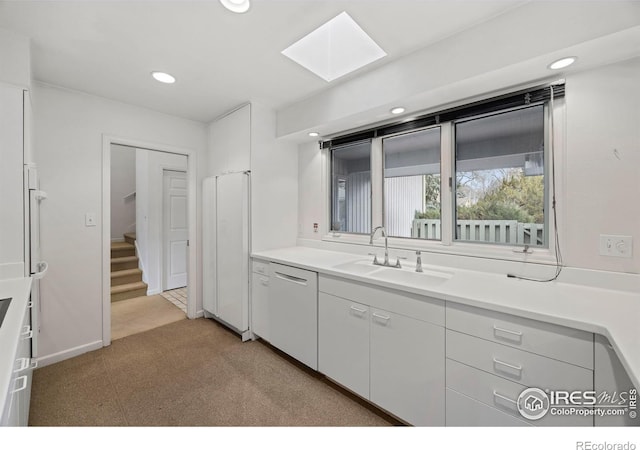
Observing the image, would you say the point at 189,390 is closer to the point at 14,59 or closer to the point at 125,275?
the point at 14,59

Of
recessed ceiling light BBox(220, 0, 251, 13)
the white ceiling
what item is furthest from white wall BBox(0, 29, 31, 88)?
recessed ceiling light BBox(220, 0, 251, 13)

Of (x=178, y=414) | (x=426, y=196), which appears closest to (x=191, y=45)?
(x=426, y=196)

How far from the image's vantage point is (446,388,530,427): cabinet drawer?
120cm

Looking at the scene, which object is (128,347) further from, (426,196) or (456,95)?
(456,95)

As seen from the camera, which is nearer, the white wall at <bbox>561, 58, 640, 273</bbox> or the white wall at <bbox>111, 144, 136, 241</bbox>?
the white wall at <bbox>561, 58, 640, 273</bbox>

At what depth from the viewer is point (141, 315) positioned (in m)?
3.24

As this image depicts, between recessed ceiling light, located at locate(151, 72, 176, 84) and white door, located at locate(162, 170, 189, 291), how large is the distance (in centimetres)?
228

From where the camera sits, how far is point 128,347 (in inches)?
98.2

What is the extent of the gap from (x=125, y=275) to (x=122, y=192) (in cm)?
184

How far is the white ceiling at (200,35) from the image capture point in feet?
4.68

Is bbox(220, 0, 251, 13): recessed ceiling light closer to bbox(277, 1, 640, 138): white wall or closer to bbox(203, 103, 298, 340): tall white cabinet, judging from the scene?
bbox(277, 1, 640, 138): white wall

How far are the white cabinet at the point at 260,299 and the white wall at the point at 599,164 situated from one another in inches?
85.4

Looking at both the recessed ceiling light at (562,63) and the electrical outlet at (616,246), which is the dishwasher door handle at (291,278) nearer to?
the electrical outlet at (616,246)

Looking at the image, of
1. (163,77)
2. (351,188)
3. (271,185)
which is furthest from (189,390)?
(163,77)
